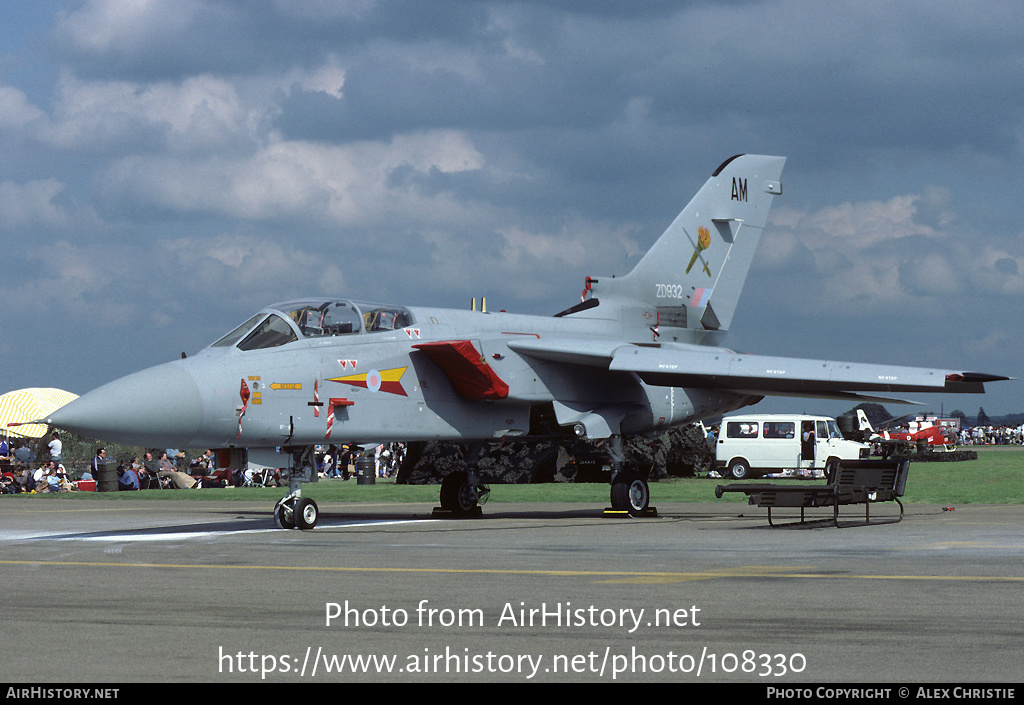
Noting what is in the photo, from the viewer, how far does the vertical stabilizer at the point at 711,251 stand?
24266 mm

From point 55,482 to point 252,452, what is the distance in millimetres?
21318

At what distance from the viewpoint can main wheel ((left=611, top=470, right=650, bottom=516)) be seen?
21016 millimetres

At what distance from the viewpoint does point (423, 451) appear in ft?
122

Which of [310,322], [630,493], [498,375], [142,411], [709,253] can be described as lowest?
[630,493]

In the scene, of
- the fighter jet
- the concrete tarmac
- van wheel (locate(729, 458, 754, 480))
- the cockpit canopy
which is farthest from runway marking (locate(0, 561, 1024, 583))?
van wheel (locate(729, 458, 754, 480))

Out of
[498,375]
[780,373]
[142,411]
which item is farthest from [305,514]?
[780,373]

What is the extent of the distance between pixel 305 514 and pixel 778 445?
2605cm

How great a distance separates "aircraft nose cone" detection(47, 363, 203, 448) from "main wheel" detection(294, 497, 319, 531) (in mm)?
2110

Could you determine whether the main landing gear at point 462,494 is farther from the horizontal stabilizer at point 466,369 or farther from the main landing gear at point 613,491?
the horizontal stabilizer at point 466,369

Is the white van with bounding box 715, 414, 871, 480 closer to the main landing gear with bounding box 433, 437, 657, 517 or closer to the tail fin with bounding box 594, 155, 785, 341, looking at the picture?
the tail fin with bounding box 594, 155, 785, 341

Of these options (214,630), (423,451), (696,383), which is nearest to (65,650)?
(214,630)

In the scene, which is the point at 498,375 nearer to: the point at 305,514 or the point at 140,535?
the point at 305,514

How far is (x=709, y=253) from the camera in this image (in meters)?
24.8

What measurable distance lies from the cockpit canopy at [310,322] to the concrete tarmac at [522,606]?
8.96 ft
